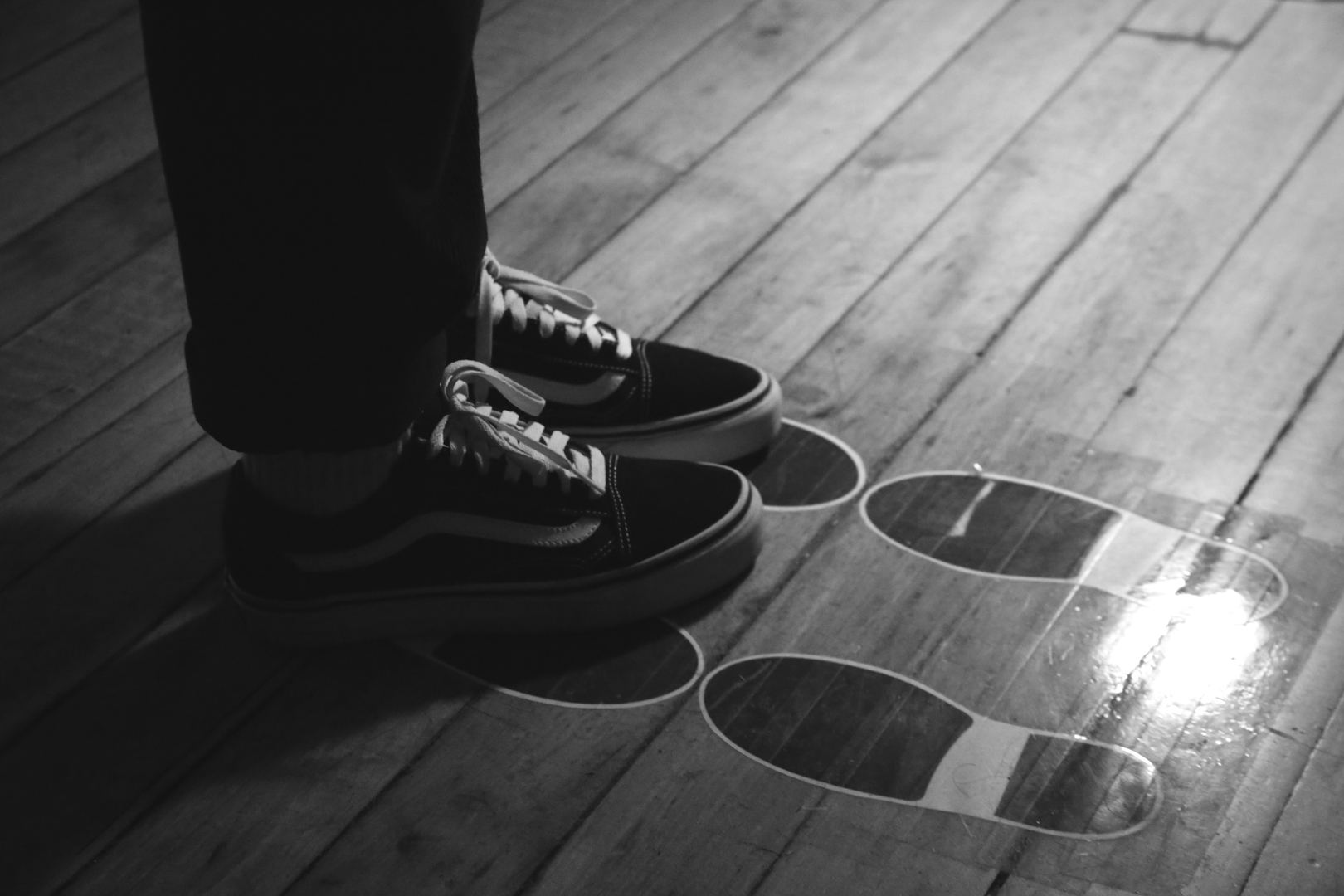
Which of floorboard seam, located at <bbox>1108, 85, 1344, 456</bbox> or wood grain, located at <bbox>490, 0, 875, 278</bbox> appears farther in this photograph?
wood grain, located at <bbox>490, 0, 875, 278</bbox>

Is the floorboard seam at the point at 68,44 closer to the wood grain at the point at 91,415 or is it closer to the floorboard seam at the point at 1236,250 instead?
the wood grain at the point at 91,415

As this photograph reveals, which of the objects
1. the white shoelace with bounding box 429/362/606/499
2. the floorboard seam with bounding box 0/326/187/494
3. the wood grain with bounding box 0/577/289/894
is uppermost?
the white shoelace with bounding box 429/362/606/499

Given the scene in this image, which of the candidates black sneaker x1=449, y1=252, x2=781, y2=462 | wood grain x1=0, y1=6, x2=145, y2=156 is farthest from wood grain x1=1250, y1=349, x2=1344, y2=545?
wood grain x1=0, y1=6, x2=145, y2=156

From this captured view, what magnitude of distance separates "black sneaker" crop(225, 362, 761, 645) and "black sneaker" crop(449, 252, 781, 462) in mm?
87

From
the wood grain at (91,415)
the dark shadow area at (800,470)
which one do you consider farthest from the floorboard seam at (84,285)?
the dark shadow area at (800,470)

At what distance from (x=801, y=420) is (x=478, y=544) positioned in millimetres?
370

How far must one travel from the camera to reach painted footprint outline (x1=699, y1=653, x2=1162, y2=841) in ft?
2.99

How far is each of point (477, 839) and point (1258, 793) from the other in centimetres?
52

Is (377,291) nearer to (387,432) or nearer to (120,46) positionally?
(387,432)

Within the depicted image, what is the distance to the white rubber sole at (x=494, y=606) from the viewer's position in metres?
1.03

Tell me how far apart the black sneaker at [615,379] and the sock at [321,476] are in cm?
17

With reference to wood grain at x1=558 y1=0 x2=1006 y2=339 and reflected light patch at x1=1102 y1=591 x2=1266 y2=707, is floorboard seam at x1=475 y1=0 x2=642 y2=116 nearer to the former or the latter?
wood grain at x1=558 y1=0 x2=1006 y2=339

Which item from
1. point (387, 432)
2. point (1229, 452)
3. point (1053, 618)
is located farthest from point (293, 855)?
point (1229, 452)

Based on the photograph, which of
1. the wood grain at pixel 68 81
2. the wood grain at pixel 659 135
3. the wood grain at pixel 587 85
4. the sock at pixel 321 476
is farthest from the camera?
the wood grain at pixel 68 81
